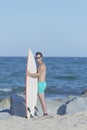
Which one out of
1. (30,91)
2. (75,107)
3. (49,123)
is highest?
(30,91)

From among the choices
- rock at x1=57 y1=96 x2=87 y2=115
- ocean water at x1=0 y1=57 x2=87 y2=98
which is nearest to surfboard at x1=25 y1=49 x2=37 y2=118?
rock at x1=57 y1=96 x2=87 y2=115

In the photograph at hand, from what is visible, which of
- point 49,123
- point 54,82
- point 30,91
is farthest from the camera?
point 54,82

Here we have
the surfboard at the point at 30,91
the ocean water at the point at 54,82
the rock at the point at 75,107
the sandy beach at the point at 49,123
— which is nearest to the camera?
the sandy beach at the point at 49,123

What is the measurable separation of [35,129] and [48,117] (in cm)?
138

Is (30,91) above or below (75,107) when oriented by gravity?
above

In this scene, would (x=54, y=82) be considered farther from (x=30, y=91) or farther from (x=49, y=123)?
(x=49, y=123)

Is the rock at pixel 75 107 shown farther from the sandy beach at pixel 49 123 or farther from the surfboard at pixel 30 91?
the surfboard at pixel 30 91

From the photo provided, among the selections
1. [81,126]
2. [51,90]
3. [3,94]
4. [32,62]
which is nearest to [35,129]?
[81,126]

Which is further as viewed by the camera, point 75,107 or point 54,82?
point 54,82

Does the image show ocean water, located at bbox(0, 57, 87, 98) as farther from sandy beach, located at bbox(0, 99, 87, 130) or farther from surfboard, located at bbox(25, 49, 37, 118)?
sandy beach, located at bbox(0, 99, 87, 130)

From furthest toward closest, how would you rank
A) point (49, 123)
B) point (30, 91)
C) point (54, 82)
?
point (54, 82)
point (30, 91)
point (49, 123)

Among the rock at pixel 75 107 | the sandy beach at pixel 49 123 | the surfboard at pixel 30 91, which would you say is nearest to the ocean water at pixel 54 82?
the rock at pixel 75 107

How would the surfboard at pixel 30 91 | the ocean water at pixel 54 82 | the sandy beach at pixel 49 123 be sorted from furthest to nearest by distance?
the ocean water at pixel 54 82, the surfboard at pixel 30 91, the sandy beach at pixel 49 123

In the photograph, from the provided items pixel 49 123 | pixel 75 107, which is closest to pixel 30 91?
pixel 75 107
